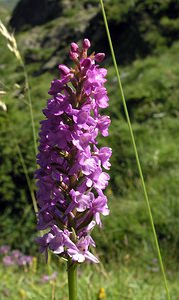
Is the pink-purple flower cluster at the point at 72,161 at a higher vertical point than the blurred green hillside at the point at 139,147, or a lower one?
higher

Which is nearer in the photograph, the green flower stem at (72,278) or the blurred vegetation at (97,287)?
the green flower stem at (72,278)

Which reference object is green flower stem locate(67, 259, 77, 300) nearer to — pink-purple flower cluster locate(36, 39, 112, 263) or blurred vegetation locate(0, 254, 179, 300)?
pink-purple flower cluster locate(36, 39, 112, 263)

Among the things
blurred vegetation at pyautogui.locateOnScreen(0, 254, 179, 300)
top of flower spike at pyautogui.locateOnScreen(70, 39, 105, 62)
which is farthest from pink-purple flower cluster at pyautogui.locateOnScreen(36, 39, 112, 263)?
blurred vegetation at pyautogui.locateOnScreen(0, 254, 179, 300)

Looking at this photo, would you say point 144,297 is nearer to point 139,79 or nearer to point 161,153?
point 161,153

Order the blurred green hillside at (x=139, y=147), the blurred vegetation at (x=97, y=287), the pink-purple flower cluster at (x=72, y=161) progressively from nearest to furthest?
the pink-purple flower cluster at (x=72, y=161) → the blurred vegetation at (x=97, y=287) → the blurred green hillside at (x=139, y=147)

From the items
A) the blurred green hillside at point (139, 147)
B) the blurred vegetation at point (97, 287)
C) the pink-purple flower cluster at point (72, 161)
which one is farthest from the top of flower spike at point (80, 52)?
the blurred vegetation at point (97, 287)

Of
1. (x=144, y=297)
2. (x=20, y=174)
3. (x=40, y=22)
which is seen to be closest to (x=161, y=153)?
(x=20, y=174)

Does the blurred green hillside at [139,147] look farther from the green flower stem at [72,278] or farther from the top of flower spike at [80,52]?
the green flower stem at [72,278]

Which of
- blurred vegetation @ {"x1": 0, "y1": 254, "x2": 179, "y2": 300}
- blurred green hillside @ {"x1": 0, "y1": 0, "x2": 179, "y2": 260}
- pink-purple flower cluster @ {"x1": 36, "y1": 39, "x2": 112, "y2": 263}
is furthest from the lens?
blurred green hillside @ {"x1": 0, "y1": 0, "x2": 179, "y2": 260}

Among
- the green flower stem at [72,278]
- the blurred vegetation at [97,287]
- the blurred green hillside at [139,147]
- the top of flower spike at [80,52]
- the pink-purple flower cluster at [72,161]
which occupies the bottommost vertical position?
the blurred green hillside at [139,147]
